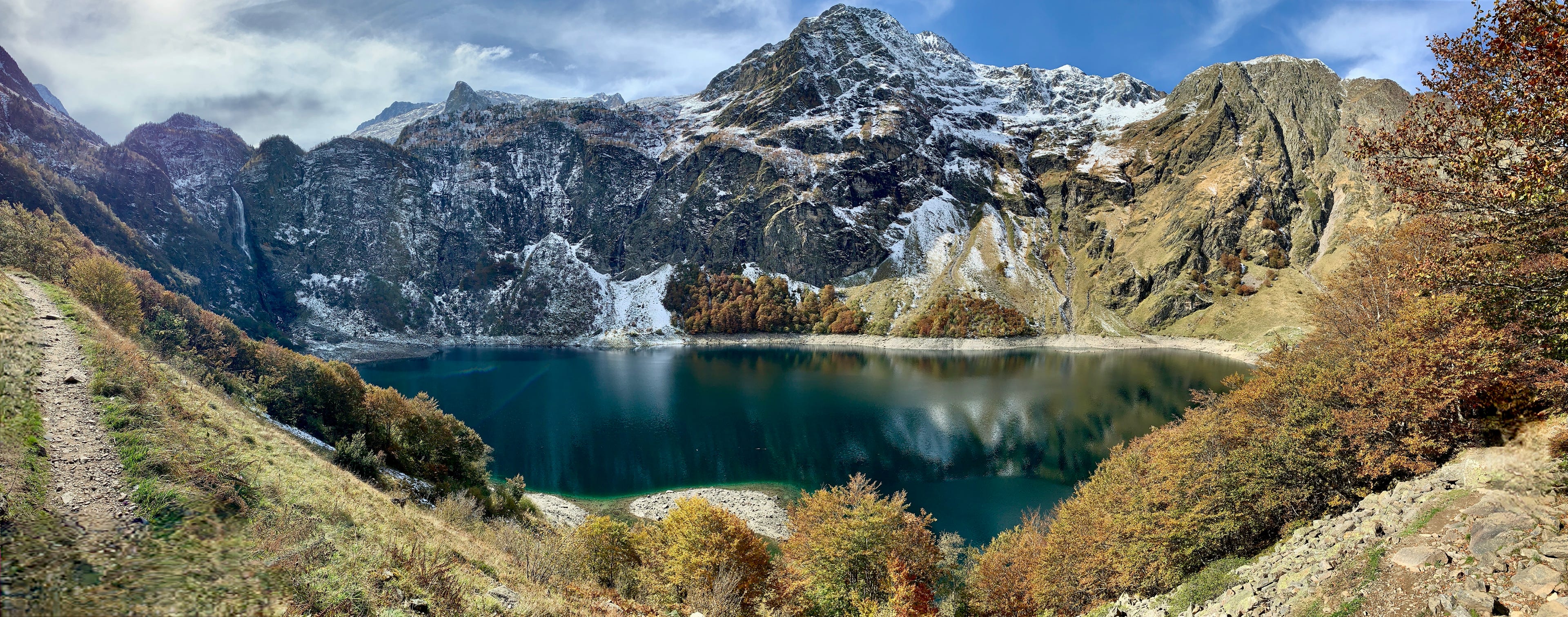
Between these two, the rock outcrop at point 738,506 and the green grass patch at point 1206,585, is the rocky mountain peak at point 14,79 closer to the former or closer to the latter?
the rock outcrop at point 738,506

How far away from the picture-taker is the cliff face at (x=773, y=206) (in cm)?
12331

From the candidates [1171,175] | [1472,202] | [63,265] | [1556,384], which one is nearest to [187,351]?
[63,265]

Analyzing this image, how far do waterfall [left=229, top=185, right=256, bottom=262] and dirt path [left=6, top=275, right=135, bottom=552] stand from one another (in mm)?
171589

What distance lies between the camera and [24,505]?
7.36 m

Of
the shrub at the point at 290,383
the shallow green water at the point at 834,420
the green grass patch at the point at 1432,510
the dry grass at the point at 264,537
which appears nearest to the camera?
the dry grass at the point at 264,537

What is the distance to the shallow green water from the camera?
4212 cm

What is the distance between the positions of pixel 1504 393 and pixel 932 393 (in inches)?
2143

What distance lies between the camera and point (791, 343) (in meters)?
130

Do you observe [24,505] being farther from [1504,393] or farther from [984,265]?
[984,265]

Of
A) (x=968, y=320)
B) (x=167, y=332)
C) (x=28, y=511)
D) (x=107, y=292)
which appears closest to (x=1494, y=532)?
(x=28, y=511)

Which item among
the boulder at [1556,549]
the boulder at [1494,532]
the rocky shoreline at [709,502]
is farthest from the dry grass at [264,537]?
the boulder at [1556,549]

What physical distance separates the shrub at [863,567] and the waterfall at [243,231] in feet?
610

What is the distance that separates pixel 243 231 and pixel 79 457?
641 ft

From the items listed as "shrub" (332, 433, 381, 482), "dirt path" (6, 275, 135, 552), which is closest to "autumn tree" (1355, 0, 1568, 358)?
"dirt path" (6, 275, 135, 552)
